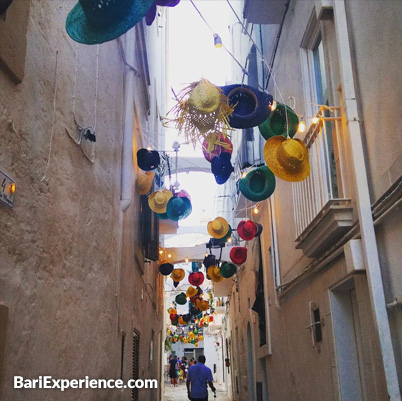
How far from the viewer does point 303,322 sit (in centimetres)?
733

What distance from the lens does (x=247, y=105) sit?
5.17 m

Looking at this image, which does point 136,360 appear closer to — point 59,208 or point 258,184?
point 258,184

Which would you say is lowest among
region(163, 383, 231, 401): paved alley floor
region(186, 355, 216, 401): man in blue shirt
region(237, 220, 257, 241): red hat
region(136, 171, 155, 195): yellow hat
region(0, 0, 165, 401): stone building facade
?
region(163, 383, 231, 401): paved alley floor

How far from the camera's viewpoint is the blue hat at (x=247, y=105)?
5.07 metres

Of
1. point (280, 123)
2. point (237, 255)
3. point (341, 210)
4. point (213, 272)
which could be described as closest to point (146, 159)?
point (280, 123)

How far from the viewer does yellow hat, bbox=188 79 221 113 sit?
179 inches

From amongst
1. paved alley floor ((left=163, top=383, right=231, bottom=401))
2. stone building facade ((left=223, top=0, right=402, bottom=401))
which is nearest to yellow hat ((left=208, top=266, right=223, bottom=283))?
stone building facade ((left=223, top=0, right=402, bottom=401))

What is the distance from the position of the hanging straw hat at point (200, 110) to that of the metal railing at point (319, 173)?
1.34 meters

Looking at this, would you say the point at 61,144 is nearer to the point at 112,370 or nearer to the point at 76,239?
the point at 76,239

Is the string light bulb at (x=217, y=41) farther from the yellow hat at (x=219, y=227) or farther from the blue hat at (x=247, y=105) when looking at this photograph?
the yellow hat at (x=219, y=227)

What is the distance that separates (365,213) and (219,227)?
5865 mm

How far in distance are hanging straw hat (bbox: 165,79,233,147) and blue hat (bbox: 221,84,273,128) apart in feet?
0.59

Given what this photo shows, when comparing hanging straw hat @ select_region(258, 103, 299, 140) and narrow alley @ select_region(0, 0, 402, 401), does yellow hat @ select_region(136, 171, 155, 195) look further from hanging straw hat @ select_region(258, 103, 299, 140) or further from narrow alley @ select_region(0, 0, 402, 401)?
hanging straw hat @ select_region(258, 103, 299, 140)

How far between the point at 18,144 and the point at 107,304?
2974 millimetres
